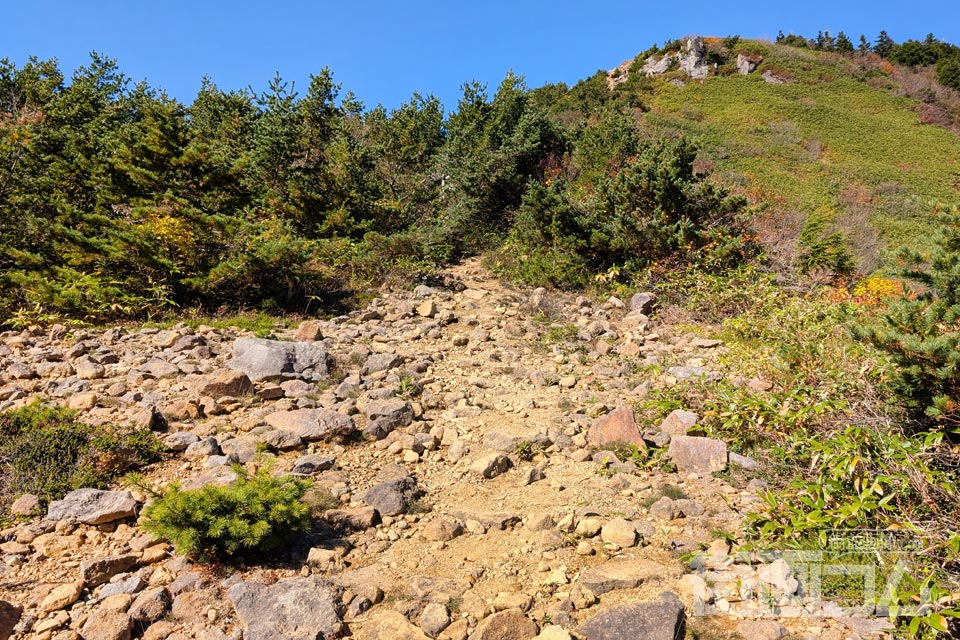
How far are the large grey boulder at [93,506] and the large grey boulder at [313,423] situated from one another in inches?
55.8

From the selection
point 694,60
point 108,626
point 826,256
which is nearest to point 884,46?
point 694,60

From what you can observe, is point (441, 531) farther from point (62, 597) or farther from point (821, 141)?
point (821, 141)

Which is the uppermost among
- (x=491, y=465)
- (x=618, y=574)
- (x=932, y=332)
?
(x=932, y=332)

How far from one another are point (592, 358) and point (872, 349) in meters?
3.18

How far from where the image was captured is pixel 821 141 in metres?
24.9

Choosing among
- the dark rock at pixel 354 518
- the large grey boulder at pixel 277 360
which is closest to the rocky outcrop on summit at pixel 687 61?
the large grey boulder at pixel 277 360

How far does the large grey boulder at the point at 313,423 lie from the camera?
475 centimetres

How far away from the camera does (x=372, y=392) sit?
18.8ft

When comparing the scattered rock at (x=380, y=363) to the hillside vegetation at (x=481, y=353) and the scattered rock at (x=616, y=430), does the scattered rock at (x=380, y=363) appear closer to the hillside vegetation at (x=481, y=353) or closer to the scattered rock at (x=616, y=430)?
the hillside vegetation at (x=481, y=353)

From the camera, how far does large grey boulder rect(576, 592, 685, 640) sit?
8.32 ft

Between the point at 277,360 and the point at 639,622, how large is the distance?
475cm

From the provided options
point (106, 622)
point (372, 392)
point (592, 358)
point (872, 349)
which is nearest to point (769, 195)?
point (592, 358)

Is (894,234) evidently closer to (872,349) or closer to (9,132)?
(872,349)

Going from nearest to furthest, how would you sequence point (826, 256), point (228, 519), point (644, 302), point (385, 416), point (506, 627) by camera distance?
1. point (506, 627)
2. point (228, 519)
3. point (385, 416)
4. point (644, 302)
5. point (826, 256)
